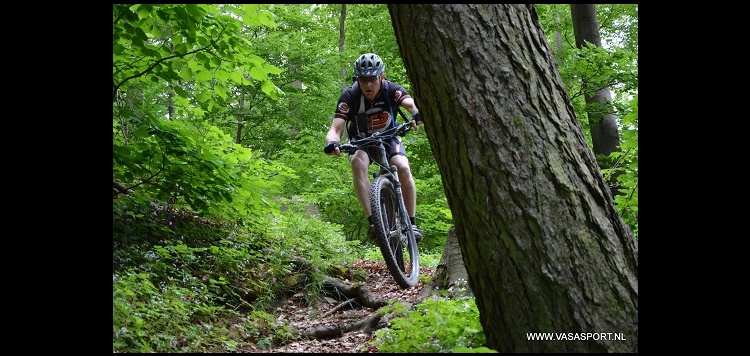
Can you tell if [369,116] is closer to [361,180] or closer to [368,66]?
[368,66]

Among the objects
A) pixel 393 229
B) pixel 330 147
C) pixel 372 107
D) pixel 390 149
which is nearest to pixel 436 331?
pixel 330 147

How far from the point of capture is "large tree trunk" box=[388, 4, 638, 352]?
252 cm

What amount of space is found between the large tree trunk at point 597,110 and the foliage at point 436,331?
16.5ft

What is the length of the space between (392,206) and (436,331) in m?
2.92

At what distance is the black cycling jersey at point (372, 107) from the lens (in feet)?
19.2

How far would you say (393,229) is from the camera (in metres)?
5.98

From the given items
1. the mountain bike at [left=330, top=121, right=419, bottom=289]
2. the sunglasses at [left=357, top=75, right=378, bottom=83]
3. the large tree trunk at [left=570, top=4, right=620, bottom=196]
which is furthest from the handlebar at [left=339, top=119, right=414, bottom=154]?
the large tree trunk at [left=570, top=4, right=620, bottom=196]

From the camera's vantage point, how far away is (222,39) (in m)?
4.54

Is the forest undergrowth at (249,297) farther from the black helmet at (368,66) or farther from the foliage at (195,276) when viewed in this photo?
the black helmet at (368,66)

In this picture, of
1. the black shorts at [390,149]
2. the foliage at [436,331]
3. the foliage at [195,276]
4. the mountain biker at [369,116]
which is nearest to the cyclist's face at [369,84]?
the mountain biker at [369,116]

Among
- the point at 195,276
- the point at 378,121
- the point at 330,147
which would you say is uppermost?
the point at 378,121

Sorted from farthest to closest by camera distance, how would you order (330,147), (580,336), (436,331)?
(330,147), (436,331), (580,336)

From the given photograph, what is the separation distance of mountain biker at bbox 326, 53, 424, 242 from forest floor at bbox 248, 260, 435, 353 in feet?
2.38

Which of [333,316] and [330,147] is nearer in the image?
[333,316]
